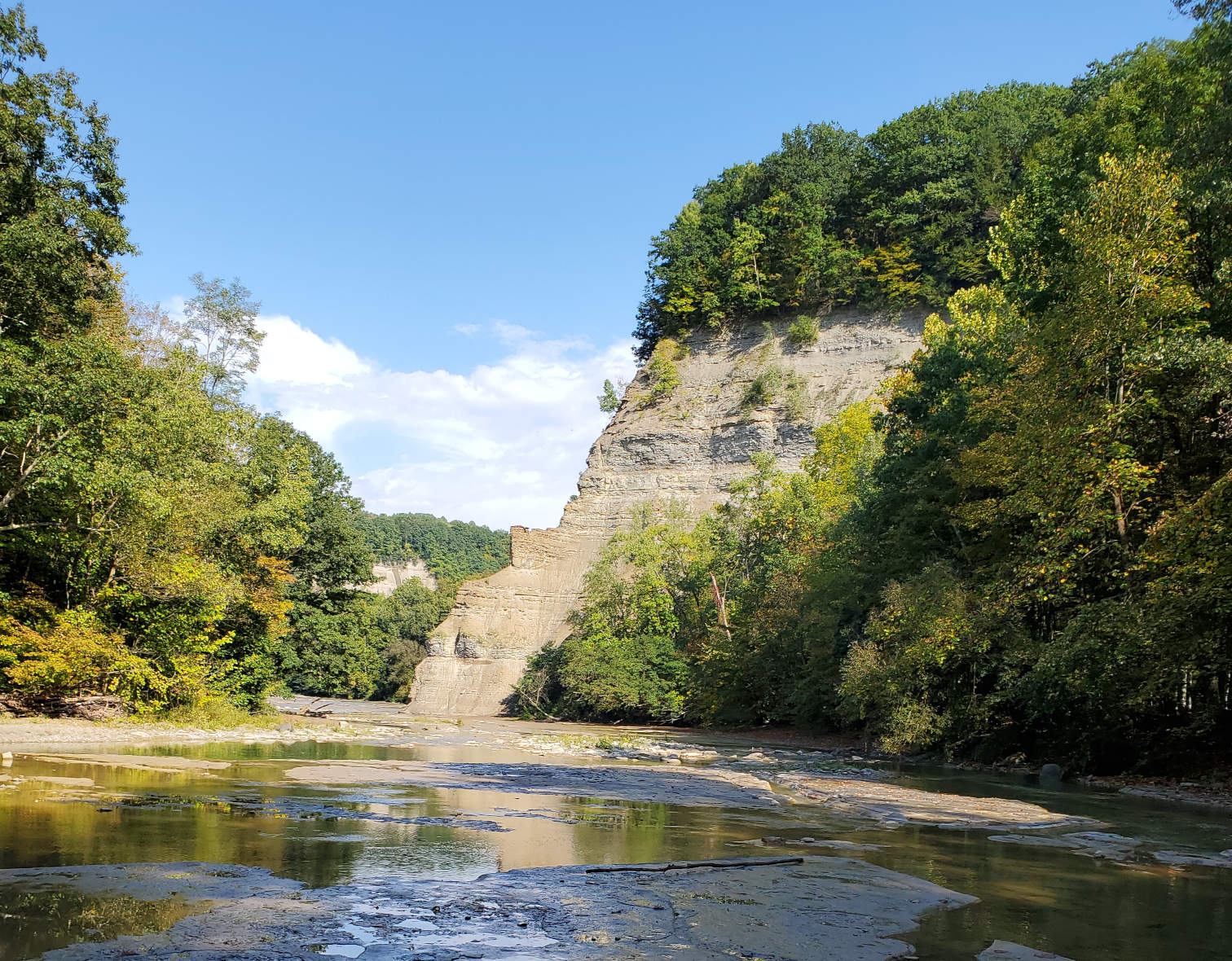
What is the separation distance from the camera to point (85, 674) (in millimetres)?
20953

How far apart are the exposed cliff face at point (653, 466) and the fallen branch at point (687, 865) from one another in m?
48.8

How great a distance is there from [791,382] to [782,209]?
14.0 m

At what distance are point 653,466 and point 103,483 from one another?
44.5 metres

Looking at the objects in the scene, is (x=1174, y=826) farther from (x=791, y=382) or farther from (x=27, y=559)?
(x=791, y=382)

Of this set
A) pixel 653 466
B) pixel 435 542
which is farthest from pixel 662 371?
pixel 435 542

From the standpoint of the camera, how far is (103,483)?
59.5ft

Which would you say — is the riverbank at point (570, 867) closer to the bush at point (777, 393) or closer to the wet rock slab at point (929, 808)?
the wet rock slab at point (929, 808)

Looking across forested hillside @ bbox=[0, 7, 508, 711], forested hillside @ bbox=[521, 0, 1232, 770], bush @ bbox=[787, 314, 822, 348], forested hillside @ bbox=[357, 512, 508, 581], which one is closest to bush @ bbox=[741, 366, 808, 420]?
bush @ bbox=[787, 314, 822, 348]

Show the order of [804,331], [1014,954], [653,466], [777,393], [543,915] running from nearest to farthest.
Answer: [1014,954] < [543,915] < [777,393] < [653,466] < [804,331]

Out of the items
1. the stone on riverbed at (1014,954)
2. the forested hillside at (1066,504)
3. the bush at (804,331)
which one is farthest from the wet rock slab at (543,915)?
the bush at (804,331)

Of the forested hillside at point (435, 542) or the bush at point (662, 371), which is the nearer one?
the bush at point (662, 371)

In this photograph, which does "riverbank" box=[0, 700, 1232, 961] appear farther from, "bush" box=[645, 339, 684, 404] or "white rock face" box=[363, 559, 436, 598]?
"white rock face" box=[363, 559, 436, 598]

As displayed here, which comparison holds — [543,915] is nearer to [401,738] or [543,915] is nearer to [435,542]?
[401,738]

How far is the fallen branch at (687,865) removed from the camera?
6.96 m
